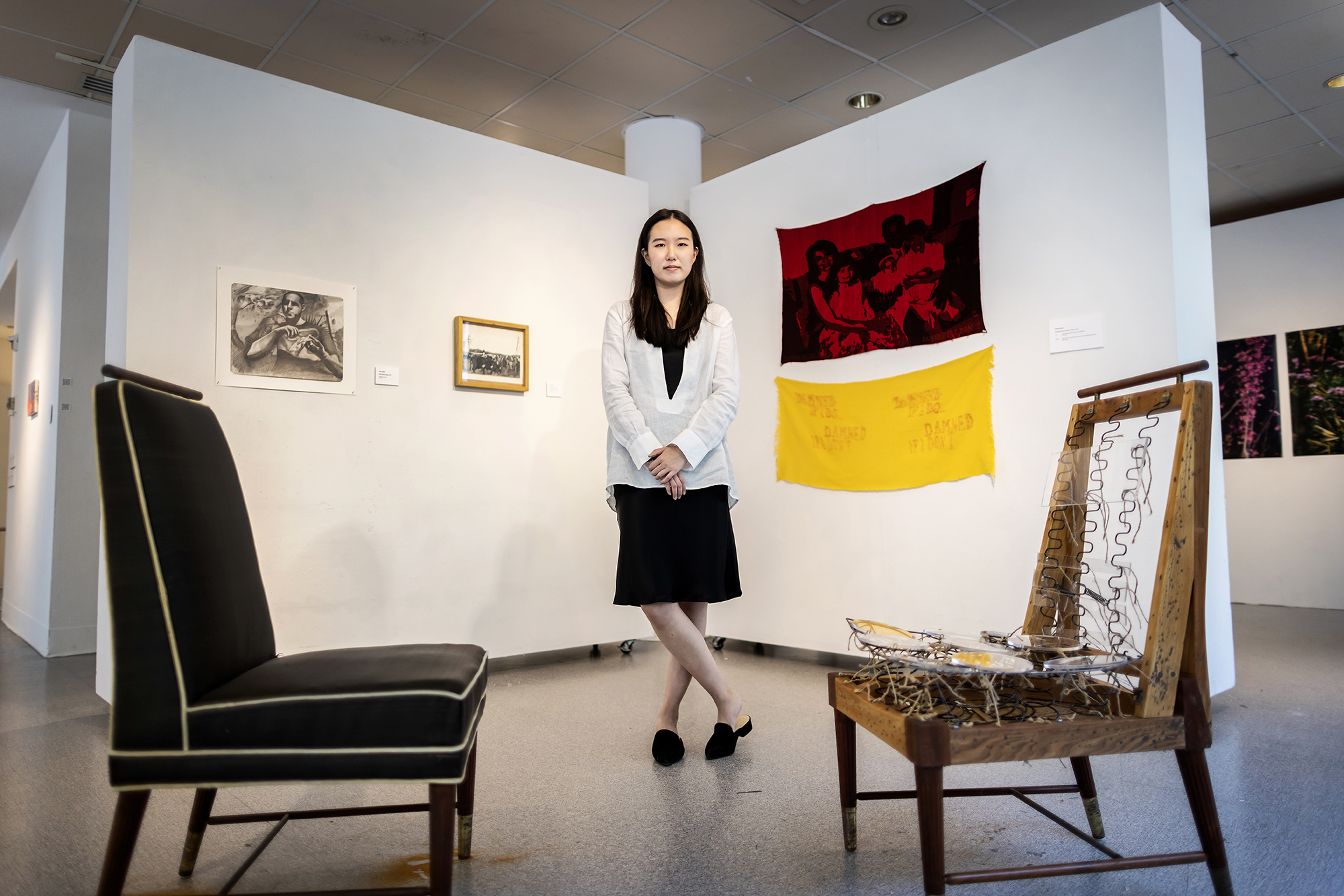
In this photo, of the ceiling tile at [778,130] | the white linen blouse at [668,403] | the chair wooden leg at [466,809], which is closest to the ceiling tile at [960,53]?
the ceiling tile at [778,130]

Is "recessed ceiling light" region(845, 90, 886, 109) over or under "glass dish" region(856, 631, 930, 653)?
over

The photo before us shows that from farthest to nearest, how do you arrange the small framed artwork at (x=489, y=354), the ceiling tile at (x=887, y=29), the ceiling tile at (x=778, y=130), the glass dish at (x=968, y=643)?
1. the ceiling tile at (x=778, y=130)
2. the ceiling tile at (x=887, y=29)
3. the small framed artwork at (x=489, y=354)
4. the glass dish at (x=968, y=643)

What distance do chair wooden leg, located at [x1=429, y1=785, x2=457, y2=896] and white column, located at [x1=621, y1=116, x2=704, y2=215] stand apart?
4.12 m

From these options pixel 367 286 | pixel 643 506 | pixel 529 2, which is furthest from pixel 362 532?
pixel 529 2

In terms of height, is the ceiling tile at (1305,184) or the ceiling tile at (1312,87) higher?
the ceiling tile at (1312,87)

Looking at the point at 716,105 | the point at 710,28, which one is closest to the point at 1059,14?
the point at 710,28

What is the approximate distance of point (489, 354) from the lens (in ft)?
12.2

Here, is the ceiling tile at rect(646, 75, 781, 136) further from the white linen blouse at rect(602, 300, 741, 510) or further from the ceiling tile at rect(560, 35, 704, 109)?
the white linen blouse at rect(602, 300, 741, 510)

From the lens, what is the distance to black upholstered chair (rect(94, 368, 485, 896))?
1194mm

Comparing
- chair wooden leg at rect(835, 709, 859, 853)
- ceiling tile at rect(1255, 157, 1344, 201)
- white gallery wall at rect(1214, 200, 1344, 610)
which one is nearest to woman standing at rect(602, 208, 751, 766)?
chair wooden leg at rect(835, 709, 859, 853)

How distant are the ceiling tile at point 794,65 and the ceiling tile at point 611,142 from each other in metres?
0.85

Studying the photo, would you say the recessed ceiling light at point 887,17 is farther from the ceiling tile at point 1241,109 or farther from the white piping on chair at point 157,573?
the white piping on chair at point 157,573

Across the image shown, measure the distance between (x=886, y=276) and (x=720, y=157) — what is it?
99.8 inches

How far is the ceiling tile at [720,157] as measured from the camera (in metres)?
5.50
